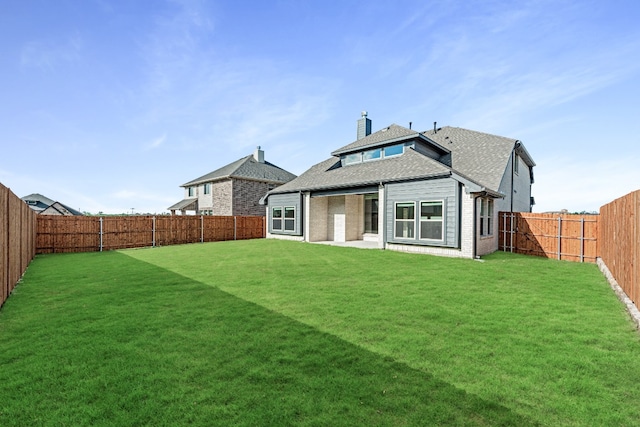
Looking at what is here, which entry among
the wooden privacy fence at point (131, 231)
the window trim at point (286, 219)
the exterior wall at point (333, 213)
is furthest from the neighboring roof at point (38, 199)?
the exterior wall at point (333, 213)

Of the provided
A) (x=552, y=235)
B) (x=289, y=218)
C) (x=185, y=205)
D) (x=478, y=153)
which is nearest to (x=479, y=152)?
(x=478, y=153)

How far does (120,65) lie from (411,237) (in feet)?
49.4

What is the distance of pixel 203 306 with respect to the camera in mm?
5613

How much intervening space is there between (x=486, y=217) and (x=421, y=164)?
160 inches

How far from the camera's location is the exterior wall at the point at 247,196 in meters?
27.6

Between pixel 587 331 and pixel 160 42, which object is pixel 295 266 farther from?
pixel 160 42

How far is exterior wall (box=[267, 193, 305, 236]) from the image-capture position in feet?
64.2

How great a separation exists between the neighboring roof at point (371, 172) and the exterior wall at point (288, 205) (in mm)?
476

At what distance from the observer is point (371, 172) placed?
16391mm

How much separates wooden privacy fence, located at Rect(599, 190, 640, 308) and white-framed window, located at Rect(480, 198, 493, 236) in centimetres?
465

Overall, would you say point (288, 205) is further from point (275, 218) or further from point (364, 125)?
point (364, 125)

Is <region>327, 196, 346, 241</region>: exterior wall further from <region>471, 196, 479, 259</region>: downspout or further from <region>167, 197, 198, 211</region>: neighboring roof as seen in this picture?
<region>167, 197, 198, 211</region>: neighboring roof

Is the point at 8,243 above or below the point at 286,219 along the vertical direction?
below

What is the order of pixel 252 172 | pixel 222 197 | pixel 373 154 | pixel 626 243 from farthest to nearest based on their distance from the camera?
pixel 252 172 < pixel 222 197 < pixel 373 154 < pixel 626 243
